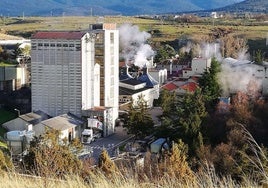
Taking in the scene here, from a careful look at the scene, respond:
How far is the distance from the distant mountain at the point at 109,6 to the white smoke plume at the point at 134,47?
85.8 meters

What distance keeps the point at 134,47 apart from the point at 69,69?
1393cm

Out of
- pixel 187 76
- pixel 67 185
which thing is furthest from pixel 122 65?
pixel 67 185

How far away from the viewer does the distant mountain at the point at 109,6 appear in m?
121

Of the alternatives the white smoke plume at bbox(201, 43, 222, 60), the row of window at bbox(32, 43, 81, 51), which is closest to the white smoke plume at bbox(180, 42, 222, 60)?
the white smoke plume at bbox(201, 43, 222, 60)

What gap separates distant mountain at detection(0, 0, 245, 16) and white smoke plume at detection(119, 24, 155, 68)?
282ft

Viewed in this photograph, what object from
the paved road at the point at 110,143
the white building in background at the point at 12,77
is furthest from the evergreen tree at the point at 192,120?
the white building in background at the point at 12,77

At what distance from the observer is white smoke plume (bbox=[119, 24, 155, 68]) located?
957 inches

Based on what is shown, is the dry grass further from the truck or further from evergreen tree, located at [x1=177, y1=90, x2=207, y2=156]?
the truck

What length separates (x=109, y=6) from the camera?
465 feet

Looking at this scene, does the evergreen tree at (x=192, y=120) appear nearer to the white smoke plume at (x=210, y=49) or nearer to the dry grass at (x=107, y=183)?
the dry grass at (x=107, y=183)

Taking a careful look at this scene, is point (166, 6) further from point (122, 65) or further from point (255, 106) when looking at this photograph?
point (255, 106)

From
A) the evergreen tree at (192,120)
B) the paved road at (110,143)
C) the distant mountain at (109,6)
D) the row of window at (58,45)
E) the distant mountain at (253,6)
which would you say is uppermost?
the distant mountain at (109,6)

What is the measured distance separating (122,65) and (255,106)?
12.0 m

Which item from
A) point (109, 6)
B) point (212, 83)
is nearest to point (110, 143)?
point (212, 83)
